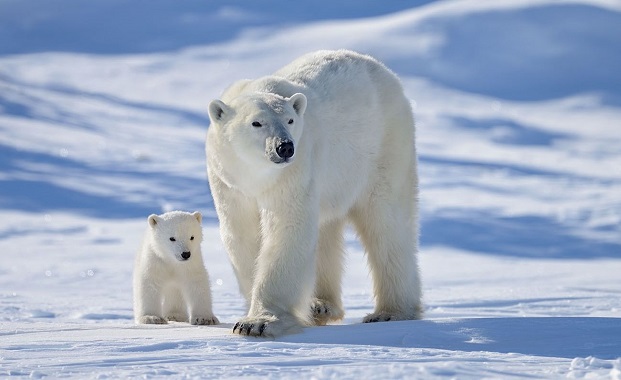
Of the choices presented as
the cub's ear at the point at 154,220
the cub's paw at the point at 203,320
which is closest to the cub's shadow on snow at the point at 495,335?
the cub's paw at the point at 203,320

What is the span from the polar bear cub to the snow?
0.36 metres

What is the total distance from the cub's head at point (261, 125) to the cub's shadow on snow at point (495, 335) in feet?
2.72

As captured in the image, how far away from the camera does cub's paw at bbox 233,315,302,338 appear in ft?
14.9

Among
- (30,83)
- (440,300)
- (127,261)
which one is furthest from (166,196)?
(30,83)

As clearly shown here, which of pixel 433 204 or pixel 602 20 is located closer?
pixel 433 204

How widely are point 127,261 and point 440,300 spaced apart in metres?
4.65

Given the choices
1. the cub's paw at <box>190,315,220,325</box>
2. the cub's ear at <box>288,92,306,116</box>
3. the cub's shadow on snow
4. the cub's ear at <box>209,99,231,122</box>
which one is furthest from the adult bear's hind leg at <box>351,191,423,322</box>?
the cub's ear at <box>209,99,231,122</box>

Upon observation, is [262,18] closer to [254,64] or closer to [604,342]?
[254,64]

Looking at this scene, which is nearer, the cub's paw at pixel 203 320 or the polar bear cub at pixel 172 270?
the cub's paw at pixel 203 320

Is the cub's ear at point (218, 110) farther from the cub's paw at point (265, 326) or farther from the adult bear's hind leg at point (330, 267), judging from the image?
the adult bear's hind leg at point (330, 267)

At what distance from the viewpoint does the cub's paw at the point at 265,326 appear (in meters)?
4.53

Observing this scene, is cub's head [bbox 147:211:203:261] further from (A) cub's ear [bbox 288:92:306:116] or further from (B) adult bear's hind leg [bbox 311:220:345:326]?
(A) cub's ear [bbox 288:92:306:116]

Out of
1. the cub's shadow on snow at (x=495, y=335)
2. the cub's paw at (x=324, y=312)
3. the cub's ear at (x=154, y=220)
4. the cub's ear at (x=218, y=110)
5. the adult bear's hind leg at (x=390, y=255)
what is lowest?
the cub's shadow on snow at (x=495, y=335)

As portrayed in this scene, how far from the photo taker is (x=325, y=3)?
33656mm
